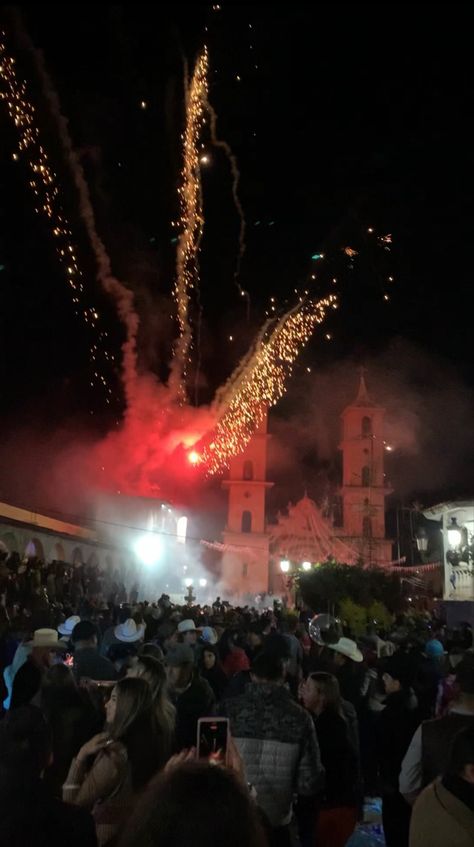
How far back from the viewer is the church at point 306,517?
192ft

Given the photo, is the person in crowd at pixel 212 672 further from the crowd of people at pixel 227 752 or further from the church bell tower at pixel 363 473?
the church bell tower at pixel 363 473

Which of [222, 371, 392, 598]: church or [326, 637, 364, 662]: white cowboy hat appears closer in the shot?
[326, 637, 364, 662]: white cowboy hat

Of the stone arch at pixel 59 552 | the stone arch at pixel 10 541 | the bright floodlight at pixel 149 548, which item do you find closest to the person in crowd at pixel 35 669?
the stone arch at pixel 10 541

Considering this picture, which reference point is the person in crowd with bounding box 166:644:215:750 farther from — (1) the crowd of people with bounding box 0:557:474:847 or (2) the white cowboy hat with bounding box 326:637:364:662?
(2) the white cowboy hat with bounding box 326:637:364:662

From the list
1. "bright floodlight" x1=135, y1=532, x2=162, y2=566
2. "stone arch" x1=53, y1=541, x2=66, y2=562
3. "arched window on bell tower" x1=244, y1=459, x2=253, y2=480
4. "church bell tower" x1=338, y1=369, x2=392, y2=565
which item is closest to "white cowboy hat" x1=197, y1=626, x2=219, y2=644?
"stone arch" x1=53, y1=541, x2=66, y2=562

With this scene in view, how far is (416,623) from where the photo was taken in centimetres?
1791

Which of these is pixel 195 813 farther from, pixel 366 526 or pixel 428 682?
pixel 366 526

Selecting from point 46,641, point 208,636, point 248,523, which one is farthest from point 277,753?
point 248,523

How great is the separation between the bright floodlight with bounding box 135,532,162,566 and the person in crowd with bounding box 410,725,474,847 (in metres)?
40.8

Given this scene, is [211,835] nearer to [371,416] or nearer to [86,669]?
[86,669]

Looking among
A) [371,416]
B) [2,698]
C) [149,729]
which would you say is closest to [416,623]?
[2,698]

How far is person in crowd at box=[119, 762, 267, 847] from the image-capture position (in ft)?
4.71

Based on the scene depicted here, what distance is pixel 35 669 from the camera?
5.74 metres

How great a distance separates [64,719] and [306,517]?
196 feet
